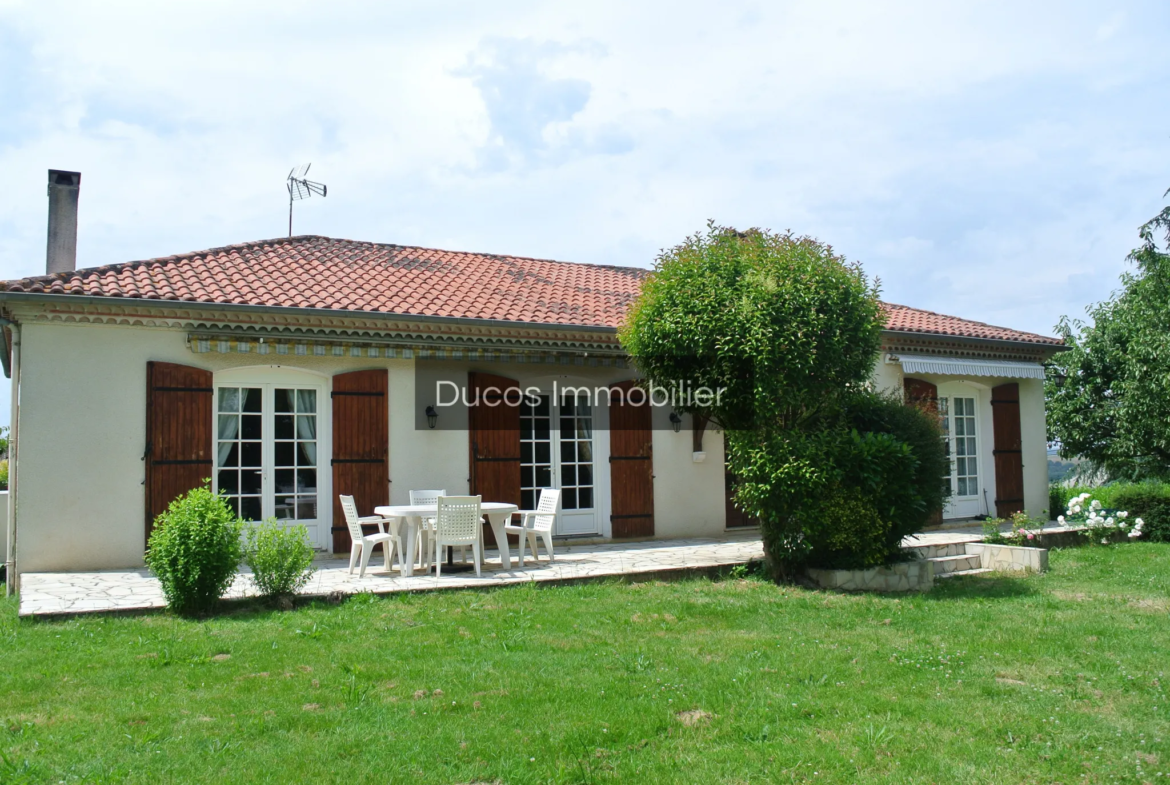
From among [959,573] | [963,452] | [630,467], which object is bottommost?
[959,573]

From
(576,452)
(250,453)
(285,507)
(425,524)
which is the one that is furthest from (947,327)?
(250,453)

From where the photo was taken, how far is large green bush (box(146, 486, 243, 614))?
7.14 meters

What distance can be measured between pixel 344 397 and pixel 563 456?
10.2 ft

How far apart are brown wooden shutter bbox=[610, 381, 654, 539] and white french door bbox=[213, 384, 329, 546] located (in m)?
3.93

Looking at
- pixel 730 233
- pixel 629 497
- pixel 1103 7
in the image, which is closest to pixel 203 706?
pixel 730 233

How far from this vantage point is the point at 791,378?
870 centimetres

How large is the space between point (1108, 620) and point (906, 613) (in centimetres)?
159

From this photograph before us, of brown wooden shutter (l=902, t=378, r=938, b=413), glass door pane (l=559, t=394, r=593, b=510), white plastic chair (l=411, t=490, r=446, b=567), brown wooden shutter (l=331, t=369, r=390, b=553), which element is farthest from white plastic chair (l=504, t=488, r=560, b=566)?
brown wooden shutter (l=902, t=378, r=938, b=413)

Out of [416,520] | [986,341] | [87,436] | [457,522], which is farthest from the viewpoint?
[986,341]

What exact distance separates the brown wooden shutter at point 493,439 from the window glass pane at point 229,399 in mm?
2789

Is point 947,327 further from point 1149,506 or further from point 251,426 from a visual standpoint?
point 251,426

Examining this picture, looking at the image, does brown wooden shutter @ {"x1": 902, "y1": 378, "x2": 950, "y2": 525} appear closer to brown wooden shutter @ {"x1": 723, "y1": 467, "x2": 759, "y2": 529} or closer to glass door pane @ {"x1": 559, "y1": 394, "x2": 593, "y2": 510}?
brown wooden shutter @ {"x1": 723, "y1": 467, "x2": 759, "y2": 529}

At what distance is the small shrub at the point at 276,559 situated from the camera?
7543mm

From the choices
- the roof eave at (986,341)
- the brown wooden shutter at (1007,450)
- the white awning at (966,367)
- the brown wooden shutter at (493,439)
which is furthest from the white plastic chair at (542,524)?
the brown wooden shutter at (1007,450)
